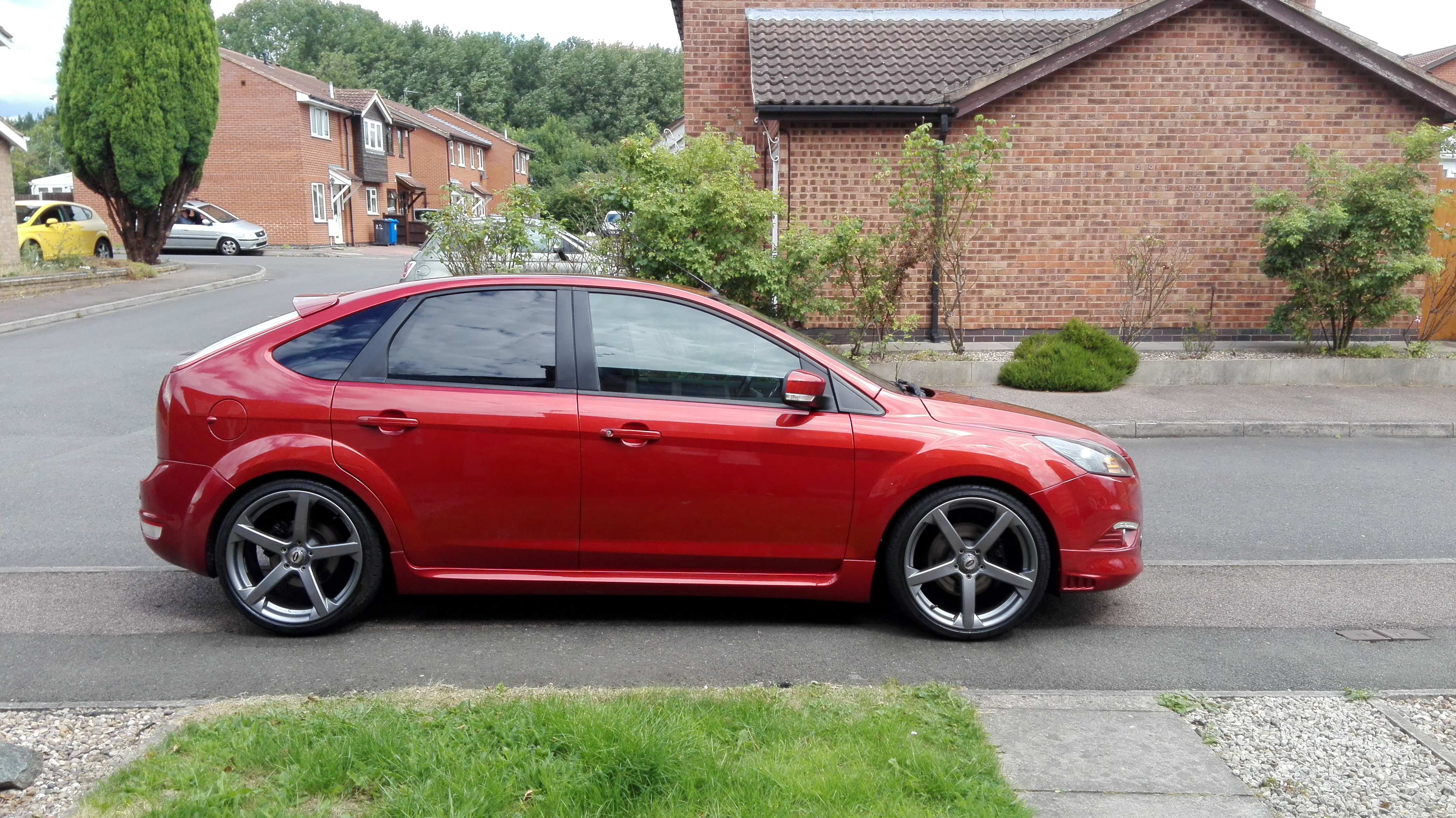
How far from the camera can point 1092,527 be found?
5.07 metres

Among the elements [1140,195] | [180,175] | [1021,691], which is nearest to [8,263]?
[180,175]

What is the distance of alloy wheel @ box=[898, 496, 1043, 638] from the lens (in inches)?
197

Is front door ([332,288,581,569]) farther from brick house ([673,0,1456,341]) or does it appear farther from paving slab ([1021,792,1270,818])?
brick house ([673,0,1456,341])

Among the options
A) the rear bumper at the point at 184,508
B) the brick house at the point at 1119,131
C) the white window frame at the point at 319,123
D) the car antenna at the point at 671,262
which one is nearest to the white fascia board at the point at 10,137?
the brick house at the point at 1119,131

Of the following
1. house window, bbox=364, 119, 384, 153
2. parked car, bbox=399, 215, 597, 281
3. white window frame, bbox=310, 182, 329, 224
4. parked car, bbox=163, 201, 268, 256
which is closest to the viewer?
parked car, bbox=399, 215, 597, 281

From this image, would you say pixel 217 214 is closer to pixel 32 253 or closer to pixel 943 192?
pixel 32 253

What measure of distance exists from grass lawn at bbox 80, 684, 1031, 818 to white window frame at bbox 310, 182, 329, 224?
153 feet

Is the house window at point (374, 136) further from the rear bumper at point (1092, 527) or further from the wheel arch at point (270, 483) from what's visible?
the rear bumper at point (1092, 527)

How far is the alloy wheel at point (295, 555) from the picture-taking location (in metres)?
4.95

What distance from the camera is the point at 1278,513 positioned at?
767 centimetres

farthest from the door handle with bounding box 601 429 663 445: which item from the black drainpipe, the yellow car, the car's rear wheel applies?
the yellow car

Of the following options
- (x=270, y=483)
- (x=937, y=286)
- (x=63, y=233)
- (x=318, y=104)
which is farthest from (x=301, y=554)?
(x=318, y=104)

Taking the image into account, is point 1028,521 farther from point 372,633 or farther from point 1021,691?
point 372,633

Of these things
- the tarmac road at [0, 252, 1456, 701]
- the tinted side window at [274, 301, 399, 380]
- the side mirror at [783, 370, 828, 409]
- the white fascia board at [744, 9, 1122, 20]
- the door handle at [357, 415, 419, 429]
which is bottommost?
the tarmac road at [0, 252, 1456, 701]
